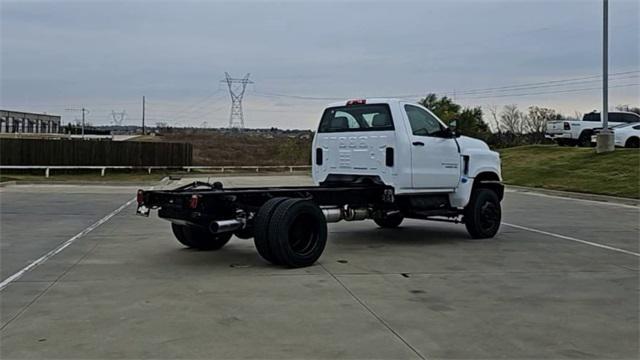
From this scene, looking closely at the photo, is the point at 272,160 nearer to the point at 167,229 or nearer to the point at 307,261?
the point at 167,229

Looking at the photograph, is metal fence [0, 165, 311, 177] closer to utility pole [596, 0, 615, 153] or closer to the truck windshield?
utility pole [596, 0, 615, 153]

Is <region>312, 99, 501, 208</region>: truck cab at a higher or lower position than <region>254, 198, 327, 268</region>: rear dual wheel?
higher

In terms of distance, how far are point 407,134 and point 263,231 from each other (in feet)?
11.3

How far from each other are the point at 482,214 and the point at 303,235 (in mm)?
4232

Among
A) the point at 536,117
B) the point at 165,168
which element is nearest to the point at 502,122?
the point at 536,117

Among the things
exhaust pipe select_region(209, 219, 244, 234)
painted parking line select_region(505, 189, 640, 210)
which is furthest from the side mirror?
painted parking line select_region(505, 189, 640, 210)

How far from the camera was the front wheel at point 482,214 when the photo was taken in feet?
41.0

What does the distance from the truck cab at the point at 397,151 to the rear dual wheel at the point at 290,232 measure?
2.08 meters

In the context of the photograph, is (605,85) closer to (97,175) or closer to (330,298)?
(330,298)

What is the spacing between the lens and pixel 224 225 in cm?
931

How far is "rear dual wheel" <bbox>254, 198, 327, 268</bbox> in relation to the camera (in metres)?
9.12

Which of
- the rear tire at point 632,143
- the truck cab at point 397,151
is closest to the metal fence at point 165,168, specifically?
the rear tire at point 632,143

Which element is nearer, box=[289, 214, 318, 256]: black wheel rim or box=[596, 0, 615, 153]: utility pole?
box=[289, 214, 318, 256]: black wheel rim

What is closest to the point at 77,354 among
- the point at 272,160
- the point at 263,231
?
the point at 263,231
